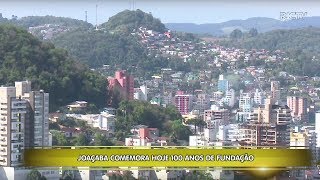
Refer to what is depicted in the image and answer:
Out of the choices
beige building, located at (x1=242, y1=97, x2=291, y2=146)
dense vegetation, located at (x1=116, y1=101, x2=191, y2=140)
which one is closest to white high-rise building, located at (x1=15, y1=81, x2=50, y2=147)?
dense vegetation, located at (x1=116, y1=101, x2=191, y2=140)

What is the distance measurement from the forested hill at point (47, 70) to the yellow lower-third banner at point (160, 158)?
24.0ft

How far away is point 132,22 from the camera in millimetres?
18000

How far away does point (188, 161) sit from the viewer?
2.45 metres

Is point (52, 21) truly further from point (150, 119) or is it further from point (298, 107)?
point (150, 119)

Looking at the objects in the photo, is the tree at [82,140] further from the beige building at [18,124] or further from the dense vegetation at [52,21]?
the dense vegetation at [52,21]

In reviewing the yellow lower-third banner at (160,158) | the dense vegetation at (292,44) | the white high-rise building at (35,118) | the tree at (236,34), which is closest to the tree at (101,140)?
the white high-rise building at (35,118)

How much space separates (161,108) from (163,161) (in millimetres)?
7885

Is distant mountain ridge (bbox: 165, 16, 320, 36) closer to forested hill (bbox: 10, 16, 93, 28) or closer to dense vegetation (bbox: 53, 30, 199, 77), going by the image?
dense vegetation (bbox: 53, 30, 199, 77)

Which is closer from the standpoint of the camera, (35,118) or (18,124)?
(18,124)

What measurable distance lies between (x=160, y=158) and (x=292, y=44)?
16.3m

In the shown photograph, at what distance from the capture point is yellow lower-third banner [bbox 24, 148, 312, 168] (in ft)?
8.03

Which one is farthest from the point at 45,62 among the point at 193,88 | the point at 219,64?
the point at 219,64

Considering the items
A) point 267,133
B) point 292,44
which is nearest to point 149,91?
point 267,133

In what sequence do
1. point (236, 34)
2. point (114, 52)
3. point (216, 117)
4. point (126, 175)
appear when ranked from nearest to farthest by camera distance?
point (126, 175)
point (216, 117)
point (114, 52)
point (236, 34)
